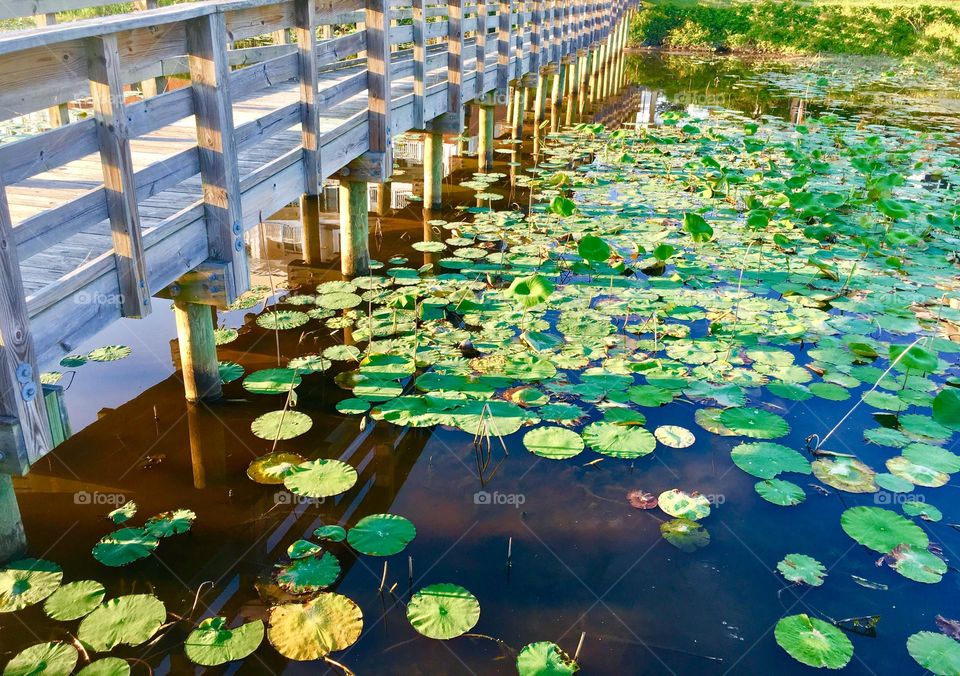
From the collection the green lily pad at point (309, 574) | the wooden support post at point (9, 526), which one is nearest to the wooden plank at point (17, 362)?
the wooden support post at point (9, 526)

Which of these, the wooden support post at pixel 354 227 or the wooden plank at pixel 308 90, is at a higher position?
the wooden plank at pixel 308 90

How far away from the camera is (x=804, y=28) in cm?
2527

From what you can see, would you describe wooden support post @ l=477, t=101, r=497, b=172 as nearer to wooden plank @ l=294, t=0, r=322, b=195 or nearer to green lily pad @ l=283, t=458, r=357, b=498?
wooden plank @ l=294, t=0, r=322, b=195

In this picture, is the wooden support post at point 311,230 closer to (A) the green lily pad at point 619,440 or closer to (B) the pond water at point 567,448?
(B) the pond water at point 567,448

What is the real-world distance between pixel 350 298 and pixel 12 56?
3423 millimetres

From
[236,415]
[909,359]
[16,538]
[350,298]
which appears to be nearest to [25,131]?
[350,298]

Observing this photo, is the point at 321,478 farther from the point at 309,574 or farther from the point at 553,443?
the point at 553,443

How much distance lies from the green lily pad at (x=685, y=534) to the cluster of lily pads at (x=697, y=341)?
0.04 feet

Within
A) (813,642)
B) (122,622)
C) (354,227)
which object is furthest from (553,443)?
(354,227)

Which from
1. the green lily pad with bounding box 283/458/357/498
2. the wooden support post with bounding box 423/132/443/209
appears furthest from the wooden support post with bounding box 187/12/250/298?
the wooden support post with bounding box 423/132/443/209

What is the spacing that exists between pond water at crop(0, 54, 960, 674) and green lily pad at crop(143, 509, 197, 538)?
6cm

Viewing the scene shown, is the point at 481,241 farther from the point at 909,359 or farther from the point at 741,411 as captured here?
the point at 909,359

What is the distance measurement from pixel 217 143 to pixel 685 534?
9.24 ft

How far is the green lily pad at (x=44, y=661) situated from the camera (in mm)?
2682
